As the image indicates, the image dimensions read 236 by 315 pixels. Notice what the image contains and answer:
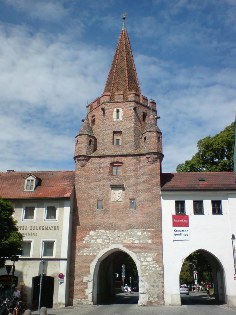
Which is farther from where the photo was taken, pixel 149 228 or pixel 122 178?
pixel 122 178

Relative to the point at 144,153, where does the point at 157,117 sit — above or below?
above

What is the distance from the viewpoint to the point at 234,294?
89.0 feet

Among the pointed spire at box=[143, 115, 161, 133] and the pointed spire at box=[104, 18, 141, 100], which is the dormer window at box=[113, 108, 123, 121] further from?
the pointed spire at box=[143, 115, 161, 133]

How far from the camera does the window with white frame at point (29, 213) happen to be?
30763 mm

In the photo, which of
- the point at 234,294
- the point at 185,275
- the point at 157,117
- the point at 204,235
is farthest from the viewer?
the point at 185,275

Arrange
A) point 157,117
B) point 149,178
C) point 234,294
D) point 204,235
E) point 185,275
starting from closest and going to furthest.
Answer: point 234,294 → point 204,235 → point 149,178 → point 157,117 → point 185,275

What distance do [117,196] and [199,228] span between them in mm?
7719

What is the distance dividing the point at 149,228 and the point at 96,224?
4.73m

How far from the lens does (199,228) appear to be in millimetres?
29203

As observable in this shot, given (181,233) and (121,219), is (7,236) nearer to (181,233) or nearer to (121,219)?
(121,219)

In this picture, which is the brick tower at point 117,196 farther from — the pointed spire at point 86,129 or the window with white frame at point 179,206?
the window with white frame at point 179,206

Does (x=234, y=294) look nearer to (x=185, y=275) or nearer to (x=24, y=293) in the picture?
(x=24, y=293)

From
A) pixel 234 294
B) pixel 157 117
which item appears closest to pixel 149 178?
pixel 157 117

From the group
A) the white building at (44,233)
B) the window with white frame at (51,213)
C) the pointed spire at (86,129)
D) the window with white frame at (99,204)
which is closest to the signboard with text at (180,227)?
the window with white frame at (99,204)
